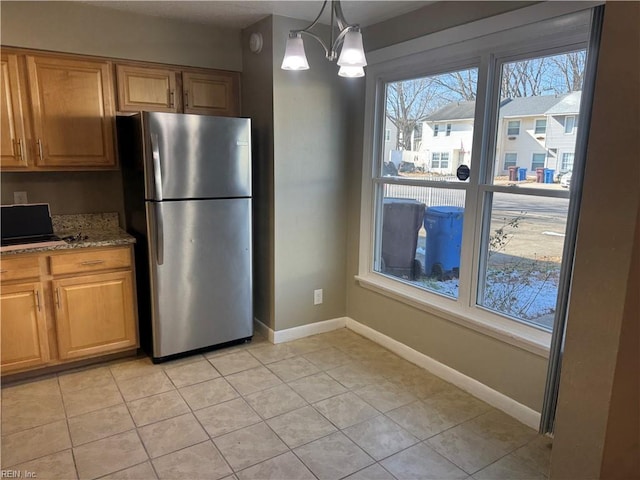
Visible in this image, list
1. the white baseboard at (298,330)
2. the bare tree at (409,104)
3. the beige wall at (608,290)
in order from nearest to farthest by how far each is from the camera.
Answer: the beige wall at (608,290) → the bare tree at (409,104) → the white baseboard at (298,330)

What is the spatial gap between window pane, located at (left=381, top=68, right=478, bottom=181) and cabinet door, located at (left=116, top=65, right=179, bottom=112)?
60.4 inches

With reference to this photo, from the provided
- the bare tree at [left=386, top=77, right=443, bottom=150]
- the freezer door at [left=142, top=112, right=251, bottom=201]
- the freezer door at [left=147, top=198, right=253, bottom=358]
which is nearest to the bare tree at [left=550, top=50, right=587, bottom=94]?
the bare tree at [left=386, top=77, right=443, bottom=150]

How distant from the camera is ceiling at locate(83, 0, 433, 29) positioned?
8.80 feet

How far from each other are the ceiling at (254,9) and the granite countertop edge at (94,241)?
1.45m

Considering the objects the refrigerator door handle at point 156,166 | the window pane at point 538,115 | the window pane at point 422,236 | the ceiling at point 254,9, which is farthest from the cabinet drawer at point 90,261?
the window pane at point 538,115

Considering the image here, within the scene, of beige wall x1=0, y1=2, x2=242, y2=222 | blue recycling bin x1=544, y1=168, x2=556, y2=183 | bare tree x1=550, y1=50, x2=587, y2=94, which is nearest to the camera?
bare tree x1=550, y1=50, x2=587, y2=94

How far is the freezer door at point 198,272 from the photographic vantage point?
283 centimetres

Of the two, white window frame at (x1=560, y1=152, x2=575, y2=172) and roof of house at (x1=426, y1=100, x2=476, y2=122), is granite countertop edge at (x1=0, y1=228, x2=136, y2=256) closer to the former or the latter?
roof of house at (x1=426, y1=100, x2=476, y2=122)

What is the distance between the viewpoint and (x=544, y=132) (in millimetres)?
2207

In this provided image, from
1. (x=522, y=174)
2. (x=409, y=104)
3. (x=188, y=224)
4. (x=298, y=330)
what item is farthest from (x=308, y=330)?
(x=522, y=174)

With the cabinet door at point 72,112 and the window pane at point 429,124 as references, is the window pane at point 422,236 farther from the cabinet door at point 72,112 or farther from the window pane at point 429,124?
the cabinet door at point 72,112

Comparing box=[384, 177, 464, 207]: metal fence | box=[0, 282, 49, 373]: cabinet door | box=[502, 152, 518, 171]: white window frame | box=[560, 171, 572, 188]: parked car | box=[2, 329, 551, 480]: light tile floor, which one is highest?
box=[502, 152, 518, 171]: white window frame

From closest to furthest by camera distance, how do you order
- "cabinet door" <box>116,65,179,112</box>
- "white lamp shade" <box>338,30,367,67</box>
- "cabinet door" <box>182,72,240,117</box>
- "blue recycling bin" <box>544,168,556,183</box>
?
"white lamp shade" <box>338,30,367,67</box> → "blue recycling bin" <box>544,168,556,183</box> → "cabinet door" <box>116,65,179,112</box> → "cabinet door" <box>182,72,240,117</box>

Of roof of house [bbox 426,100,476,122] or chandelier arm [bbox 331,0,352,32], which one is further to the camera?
roof of house [bbox 426,100,476,122]
